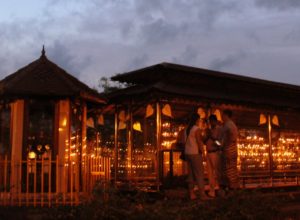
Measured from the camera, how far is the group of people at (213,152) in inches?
457

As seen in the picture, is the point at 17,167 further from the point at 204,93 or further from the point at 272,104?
the point at 272,104

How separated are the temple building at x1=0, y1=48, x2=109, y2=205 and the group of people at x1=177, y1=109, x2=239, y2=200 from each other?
2595 millimetres

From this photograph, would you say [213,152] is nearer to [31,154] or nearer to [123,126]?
[31,154]

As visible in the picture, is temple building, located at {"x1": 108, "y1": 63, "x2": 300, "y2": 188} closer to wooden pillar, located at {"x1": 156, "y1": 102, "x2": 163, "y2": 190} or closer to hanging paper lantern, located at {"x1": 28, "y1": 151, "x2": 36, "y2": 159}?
wooden pillar, located at {"x1": 156, "y1": 102, "x2": 163, "y2": 190}

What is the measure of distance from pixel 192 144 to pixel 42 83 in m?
4.10

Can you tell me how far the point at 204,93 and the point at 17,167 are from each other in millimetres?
6457

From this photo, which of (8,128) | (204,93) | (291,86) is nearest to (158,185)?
(204,93)

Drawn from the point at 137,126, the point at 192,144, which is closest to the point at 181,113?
the point at 137,126

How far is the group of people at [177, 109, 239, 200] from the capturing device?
457 inches

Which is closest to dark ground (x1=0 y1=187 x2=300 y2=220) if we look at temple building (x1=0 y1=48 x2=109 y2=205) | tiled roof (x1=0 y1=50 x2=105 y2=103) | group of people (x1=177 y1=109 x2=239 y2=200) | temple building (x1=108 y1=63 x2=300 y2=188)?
temple building (x1=0 y1=48 x2=109 y2=205)

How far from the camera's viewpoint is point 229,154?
12.2m

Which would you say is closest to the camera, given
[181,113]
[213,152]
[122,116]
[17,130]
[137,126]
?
[213,152]

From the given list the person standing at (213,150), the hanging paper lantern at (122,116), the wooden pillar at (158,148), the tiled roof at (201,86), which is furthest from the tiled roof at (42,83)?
the hanging paper lantern at (122,116)

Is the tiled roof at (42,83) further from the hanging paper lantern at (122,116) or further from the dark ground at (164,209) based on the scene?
the hanging paper lantern at (122,116)
